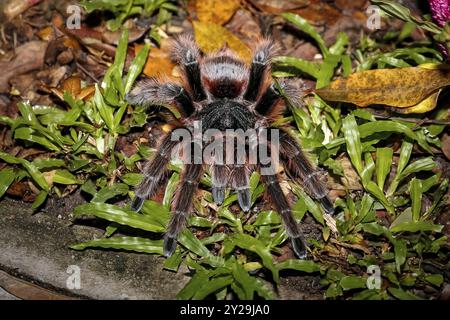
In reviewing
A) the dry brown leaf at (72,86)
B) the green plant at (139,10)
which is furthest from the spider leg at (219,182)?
the green plant at (139,10)

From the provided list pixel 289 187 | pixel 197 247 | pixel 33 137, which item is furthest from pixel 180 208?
pixel 33 137

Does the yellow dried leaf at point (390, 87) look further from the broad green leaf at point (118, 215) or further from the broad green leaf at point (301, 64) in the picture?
the broad green leaf at point (118, 215)

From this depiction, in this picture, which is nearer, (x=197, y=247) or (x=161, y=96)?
(x=197, y=247)

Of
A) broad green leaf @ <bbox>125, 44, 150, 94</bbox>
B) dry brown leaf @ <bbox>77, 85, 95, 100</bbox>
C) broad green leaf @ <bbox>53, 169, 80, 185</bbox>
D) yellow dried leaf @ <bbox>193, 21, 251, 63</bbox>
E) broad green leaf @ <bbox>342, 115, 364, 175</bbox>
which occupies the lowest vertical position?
broad green leaf @ <bbox>53, 169, 80, 185</bbox>

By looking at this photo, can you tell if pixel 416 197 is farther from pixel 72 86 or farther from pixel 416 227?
pixel 72 86

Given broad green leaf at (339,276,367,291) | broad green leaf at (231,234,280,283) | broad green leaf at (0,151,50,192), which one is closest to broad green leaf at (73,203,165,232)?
broad green leaf at (0,151,50,192)

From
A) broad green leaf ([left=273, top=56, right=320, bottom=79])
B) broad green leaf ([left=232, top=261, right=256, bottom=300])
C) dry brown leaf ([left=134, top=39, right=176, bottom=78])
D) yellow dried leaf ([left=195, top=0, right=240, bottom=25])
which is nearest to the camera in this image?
broad green leaf ([left=232, top=261, right=256, bottom=300])

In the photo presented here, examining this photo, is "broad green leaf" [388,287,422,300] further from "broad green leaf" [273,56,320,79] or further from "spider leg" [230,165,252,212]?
"broad green leaf" [273,56,320,79]

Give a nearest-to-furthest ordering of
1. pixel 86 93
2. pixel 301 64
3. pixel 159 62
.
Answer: pixel 86 93 < pixel 301 64 < pixel 159 62
